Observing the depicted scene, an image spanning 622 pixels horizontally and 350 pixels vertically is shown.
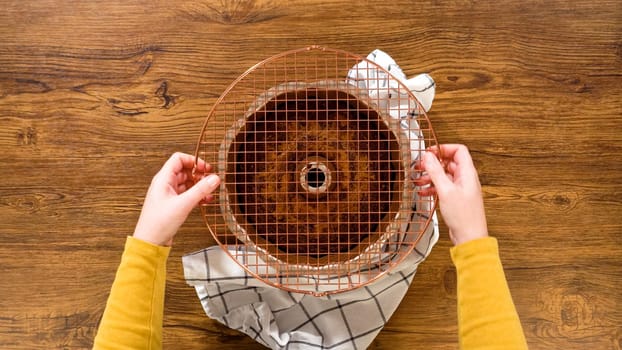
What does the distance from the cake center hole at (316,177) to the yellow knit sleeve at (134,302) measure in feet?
0.85

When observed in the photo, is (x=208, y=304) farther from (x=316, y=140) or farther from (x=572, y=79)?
(x=572, y=79)

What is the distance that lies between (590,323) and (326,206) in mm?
661

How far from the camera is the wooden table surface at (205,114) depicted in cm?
102

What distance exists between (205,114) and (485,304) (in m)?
0.65

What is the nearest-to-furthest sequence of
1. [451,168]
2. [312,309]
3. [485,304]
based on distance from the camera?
[485,304] → [451,168] → [312,309]

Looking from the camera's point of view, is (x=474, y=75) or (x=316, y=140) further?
(x=474, y=75)

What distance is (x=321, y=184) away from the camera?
0.83m

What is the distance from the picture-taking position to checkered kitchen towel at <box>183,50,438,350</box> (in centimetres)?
89

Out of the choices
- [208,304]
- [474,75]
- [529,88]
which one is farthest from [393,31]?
[208,304]

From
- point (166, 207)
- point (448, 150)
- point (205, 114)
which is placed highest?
point (205, 114)

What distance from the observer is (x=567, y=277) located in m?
1.03

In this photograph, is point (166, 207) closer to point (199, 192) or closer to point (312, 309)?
point (199, 192)

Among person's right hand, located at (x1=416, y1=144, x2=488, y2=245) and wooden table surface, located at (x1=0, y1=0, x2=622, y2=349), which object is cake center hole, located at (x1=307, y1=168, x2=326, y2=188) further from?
wooden table surface, located at (x1=0, y1=0, x2=622, y2=349)

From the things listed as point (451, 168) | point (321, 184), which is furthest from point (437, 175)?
point (321, 184)
